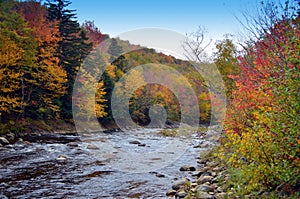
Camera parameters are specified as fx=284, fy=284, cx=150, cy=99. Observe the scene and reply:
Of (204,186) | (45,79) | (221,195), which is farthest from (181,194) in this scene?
(45,79)

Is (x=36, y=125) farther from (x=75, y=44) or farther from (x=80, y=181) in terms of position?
(x=80, y=181)

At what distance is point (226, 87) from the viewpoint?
693 inches

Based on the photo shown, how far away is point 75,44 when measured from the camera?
2862 centimetres

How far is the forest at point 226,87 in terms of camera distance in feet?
16.9

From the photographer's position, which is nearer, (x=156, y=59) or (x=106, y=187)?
(x=106, y=187)

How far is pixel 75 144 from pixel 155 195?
9973 millimetres

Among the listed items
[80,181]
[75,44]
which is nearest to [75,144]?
[80,181]

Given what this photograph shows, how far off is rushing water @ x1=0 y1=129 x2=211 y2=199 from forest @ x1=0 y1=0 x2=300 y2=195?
2.45 meters

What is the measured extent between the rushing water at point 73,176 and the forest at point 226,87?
2450 mm

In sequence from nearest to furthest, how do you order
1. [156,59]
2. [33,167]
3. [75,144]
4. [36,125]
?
[33,167] < [75,144] < [36,125] < [156,59]

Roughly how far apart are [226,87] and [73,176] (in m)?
11.1

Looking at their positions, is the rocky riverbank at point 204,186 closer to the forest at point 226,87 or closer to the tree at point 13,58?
the forest at point 226,87

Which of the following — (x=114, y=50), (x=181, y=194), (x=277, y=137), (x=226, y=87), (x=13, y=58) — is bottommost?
(x=181, y=194)

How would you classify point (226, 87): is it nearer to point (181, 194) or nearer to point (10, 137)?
point (181, 194)
